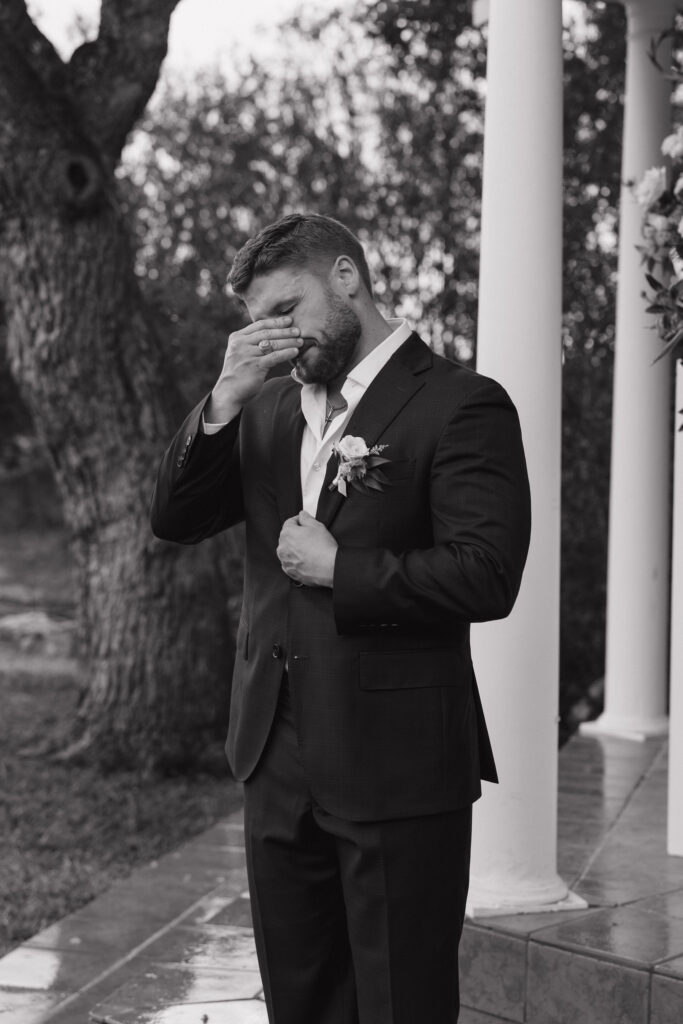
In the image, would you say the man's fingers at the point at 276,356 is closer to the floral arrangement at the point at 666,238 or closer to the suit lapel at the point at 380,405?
the suit lapel at the point at 380,405

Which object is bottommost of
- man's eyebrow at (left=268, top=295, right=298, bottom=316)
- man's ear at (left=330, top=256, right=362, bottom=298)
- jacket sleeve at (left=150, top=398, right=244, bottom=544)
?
jacket sleeve at (left=150, top=398, right=244, bottom=544)

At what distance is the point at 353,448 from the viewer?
240 centimetres

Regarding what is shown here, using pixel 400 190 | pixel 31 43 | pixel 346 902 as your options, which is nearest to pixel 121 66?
pixel 31 43

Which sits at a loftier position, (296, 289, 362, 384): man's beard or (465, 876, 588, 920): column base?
(296, 289, 362, 384): man's beard

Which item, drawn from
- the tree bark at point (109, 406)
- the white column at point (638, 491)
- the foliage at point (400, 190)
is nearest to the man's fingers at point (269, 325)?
the white column at point (638, 491)

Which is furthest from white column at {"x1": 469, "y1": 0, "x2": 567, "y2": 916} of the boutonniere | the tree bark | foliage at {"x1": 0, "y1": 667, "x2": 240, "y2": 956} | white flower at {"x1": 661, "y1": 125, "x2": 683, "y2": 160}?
the tree bark

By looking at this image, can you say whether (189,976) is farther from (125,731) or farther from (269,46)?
(269,46)

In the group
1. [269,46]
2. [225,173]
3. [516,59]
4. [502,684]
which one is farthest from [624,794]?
[269,46]

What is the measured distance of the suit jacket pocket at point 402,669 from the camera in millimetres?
2422

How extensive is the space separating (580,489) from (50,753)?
3758mm

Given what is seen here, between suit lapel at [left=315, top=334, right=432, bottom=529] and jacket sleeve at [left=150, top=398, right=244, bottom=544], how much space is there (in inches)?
9.5

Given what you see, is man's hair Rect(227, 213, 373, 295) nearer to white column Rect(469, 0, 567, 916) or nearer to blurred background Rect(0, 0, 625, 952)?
white column Rect(469, 0, 567, 916)

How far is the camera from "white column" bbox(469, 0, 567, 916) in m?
3.73

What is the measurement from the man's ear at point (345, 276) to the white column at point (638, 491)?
357 cm
